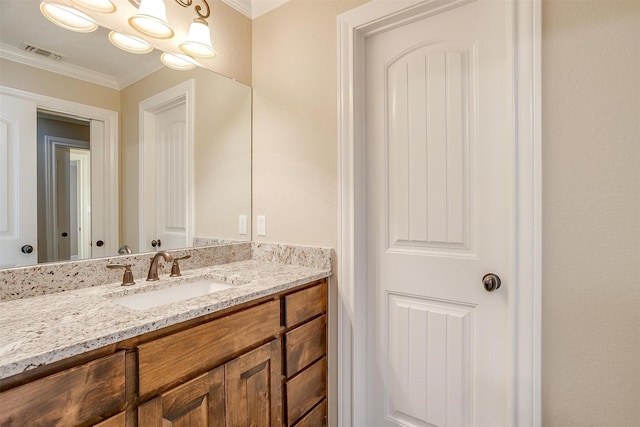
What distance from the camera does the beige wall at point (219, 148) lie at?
5.50 feet

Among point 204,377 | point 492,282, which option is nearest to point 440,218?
point 492,282

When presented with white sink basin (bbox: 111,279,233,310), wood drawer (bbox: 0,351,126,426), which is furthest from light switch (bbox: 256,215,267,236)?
wood drawer (bbox: 0,351,126,426)

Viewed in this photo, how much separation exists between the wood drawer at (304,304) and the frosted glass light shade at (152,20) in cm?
127

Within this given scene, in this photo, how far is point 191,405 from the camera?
3.16 feet

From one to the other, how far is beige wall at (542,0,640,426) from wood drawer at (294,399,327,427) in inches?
36.8

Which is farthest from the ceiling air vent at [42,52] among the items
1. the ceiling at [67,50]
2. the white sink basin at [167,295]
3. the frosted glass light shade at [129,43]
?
the white sink basin at [167,295]

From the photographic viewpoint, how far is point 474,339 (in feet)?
4.25

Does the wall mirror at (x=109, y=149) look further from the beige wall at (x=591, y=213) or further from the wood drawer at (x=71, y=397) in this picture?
the beige wall at (x=591, y=213)

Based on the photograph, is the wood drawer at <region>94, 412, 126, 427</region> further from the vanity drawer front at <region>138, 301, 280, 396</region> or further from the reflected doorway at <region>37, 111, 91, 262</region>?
the reflected doorway at <region>37, 111, 91, 262</region>

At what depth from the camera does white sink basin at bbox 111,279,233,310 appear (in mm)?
1213

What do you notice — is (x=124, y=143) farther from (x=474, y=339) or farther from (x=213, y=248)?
(x=474, y=339)

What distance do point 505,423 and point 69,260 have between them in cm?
179

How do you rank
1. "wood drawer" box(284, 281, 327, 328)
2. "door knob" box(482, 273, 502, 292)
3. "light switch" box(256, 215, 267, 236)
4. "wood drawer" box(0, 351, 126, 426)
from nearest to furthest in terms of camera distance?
"wood drawer" box(0, 351, 126, 426)
"door knob" box(482, 273, 502, 292)
"wood drawer" box(284, 281, 327, 328)
"light switch" box(256, 215, 267, 236)

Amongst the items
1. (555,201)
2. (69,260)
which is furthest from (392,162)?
(69,260)
